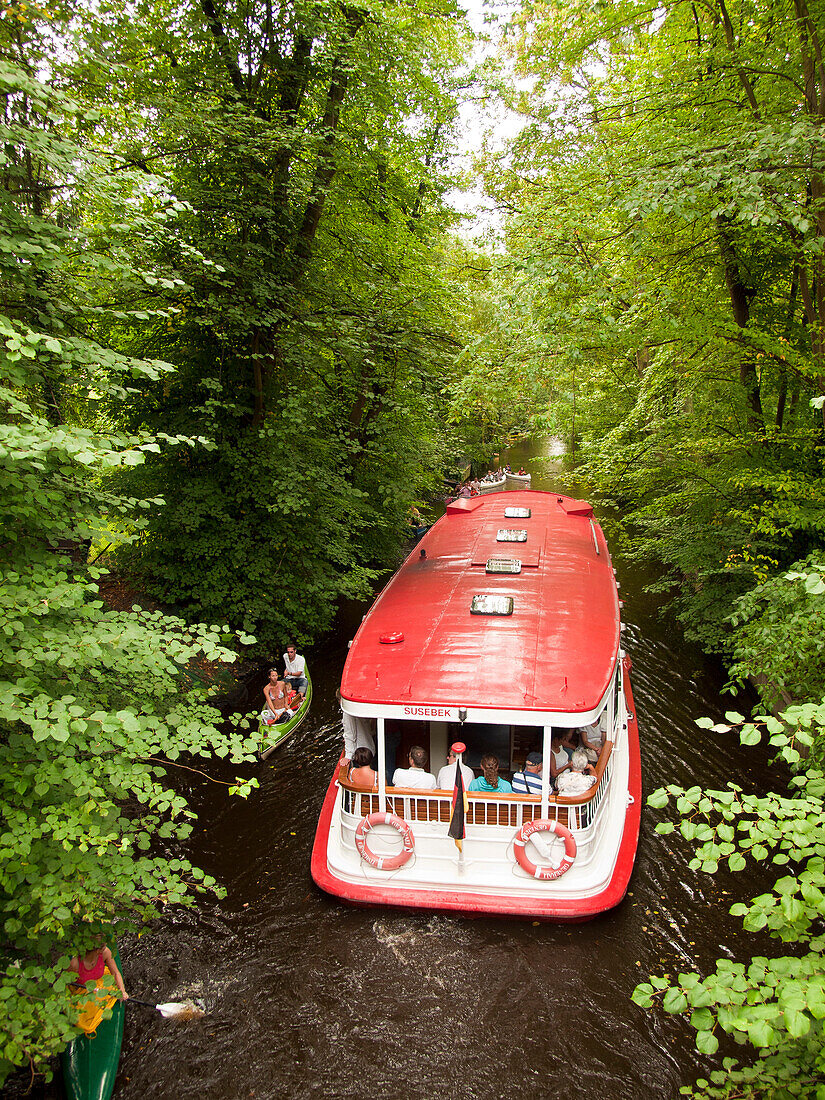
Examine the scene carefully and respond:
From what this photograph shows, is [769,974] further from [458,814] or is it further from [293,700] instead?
[293,700]

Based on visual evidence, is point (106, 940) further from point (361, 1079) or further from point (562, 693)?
point (562, 693)

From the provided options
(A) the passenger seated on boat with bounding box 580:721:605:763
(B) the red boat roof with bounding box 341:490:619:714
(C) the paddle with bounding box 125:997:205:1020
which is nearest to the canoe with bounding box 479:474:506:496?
(B) the red boat roof with bounding box 341:490:619:714

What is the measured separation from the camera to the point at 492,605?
30.4 ft

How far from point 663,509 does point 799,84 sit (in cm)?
799

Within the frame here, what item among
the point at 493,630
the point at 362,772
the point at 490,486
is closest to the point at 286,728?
the point at 362,772

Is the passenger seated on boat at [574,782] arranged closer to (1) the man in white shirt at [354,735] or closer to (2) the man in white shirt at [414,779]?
(2) the man in white shirt at [414,779]

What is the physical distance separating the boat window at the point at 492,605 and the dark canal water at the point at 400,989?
3863mm

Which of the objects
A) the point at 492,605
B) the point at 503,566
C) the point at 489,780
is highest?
the point at 503,566

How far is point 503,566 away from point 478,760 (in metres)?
3.36

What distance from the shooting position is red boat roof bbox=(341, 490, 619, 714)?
288 inches

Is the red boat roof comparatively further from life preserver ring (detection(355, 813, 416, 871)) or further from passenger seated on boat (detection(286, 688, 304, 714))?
passenger seated on boat (detection(286, 688, 304, 714))

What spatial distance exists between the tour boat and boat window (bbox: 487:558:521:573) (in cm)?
76

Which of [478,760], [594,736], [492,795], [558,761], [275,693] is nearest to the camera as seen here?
[492,795]

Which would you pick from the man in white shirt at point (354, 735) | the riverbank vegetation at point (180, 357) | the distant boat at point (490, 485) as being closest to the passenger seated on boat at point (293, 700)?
the riverbank vegetation at point (180, 357)
